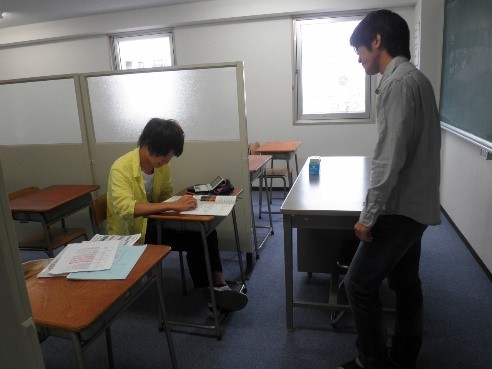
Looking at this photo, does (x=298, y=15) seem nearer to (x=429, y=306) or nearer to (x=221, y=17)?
(x=221, y=17)

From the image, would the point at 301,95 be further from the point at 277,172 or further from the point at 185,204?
the point at 185,204

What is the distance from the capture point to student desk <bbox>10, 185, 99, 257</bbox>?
2.40m

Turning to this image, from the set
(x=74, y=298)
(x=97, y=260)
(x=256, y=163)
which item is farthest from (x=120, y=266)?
(x=256, y=163)

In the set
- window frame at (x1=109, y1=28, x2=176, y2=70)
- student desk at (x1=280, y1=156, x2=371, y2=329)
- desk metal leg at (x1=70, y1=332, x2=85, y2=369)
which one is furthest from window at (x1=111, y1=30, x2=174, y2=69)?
desk metal leg at (x1=70, y1=332, x2=85, y2=369)

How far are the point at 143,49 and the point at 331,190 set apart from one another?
4548 mm

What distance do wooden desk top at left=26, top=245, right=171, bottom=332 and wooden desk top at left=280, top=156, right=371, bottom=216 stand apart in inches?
31.7

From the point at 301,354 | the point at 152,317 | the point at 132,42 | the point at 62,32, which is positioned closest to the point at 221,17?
the point at 132,42

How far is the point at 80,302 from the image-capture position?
1.17 metres

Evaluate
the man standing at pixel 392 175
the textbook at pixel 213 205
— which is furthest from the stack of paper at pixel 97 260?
the man standing at pixel 392 175

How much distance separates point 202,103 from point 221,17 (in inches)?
105

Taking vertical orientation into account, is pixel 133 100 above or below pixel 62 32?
below

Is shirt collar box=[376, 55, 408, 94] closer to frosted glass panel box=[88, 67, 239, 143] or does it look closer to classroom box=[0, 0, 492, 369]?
classroom box=[0, 0, 492, 369]

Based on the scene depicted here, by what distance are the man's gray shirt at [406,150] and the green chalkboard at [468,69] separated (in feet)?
4.43

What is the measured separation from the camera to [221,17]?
4.92 metres
